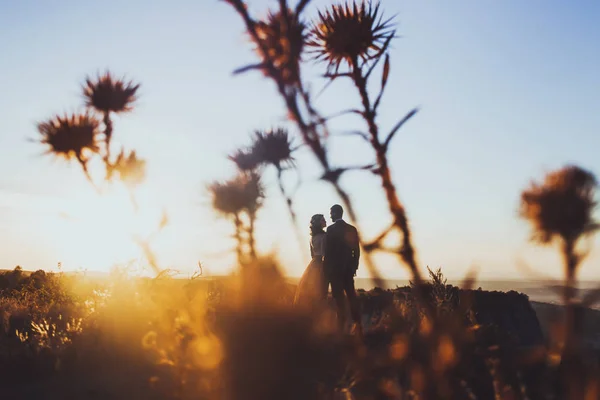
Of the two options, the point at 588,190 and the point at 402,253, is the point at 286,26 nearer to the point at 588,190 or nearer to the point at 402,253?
the point at 402,253

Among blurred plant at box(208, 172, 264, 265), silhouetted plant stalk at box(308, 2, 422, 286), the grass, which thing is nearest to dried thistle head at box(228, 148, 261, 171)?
blurred plant at box(208, 172, 264, 265)

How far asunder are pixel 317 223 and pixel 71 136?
4.31 m

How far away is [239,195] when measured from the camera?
60.7 feet

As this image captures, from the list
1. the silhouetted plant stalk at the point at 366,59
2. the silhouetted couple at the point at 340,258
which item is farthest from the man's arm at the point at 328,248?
the silhouetted plant stalk at the point at 366,59

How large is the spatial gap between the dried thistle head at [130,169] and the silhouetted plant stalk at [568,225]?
20.2 ft

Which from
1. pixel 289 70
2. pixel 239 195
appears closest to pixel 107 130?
pixel 289 70

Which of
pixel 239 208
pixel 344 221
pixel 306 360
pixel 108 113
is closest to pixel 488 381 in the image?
pixel 306 360

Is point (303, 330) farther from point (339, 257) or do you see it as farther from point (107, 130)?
point (107, 130)

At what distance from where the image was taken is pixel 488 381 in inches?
123

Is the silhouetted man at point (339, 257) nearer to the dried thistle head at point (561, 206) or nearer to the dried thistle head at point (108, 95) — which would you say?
the dried thistle head at point (108, 95)

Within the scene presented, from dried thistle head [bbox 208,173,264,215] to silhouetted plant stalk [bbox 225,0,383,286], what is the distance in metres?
16.1

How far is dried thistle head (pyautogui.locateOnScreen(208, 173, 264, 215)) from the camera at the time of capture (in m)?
18.1

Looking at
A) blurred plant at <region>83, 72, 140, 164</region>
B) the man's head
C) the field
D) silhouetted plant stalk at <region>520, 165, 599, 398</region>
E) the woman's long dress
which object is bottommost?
the field

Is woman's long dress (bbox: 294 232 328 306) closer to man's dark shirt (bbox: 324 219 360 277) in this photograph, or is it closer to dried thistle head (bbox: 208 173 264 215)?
man's dark shirt (bbox: 324 219 360 277)
